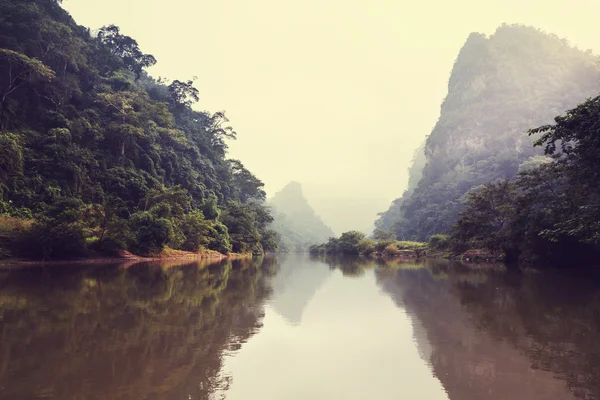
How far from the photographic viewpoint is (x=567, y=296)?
9.57 metres

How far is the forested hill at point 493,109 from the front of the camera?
7194cm

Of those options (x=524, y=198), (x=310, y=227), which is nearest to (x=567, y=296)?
(x=524, y=198)

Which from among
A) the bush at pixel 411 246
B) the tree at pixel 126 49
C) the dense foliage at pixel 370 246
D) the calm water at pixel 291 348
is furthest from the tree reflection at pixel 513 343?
the tree at pixel 126 49

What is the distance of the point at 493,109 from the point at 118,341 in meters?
95.3

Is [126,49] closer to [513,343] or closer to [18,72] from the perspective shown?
[18,72]

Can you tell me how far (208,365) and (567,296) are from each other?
9620mm

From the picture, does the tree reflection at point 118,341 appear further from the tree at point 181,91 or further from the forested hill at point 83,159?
the tree at point 181,91

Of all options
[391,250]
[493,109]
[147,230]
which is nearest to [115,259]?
[147,230]

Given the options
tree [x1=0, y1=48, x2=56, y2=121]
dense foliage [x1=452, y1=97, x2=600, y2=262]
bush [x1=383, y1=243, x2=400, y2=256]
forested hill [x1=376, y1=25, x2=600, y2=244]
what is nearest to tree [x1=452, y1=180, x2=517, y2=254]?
dense foliage [x1=452, y1=97, x2=600, y2=262]

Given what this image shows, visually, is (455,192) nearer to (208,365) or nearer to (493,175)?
(493,175)

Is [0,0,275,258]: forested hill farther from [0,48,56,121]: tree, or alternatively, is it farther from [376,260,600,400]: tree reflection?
[376,260,600,400]: tree reflection

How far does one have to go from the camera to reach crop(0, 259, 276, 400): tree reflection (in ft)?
11.5

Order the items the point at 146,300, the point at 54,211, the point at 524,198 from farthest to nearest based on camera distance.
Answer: the point at 524,198
the point at 54,211
the point at 146,300

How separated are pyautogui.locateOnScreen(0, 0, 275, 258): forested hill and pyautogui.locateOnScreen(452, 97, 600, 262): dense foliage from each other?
72.5ft
